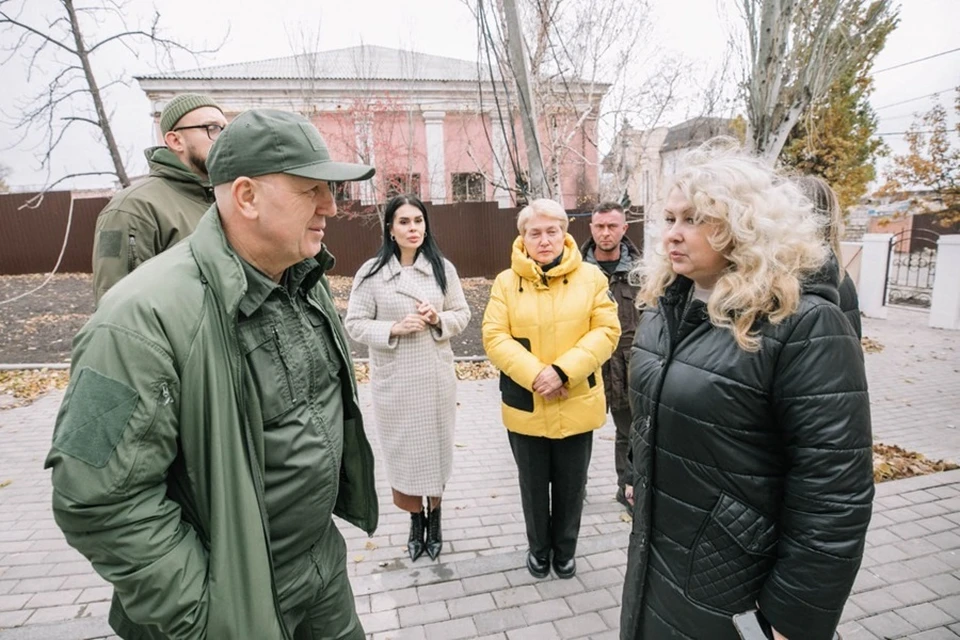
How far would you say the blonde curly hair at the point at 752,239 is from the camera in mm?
1577

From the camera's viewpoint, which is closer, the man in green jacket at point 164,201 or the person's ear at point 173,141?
the man in green jacket at point 164,201

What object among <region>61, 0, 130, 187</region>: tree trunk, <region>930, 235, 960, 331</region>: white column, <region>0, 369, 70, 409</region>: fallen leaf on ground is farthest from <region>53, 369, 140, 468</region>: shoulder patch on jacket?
<region>930, 235, 960, 331</region>: white column

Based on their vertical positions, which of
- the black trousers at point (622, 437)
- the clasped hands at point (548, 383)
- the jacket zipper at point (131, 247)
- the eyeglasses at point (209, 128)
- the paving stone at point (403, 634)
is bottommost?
the paving stone at point (403, 634)

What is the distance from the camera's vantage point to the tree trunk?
775cm

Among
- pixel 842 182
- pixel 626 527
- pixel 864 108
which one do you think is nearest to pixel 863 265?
pixel 842 182

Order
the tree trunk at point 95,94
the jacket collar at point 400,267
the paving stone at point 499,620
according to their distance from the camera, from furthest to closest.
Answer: the tree trunk at point 95,94
the jacket collar at point 400,267
the paving stone at point 499,620

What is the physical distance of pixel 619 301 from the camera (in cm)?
408

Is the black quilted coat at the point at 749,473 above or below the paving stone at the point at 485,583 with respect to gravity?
above

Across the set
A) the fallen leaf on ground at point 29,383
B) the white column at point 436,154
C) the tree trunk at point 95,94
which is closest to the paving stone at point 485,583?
the fallen leaf on ground at point 29,383

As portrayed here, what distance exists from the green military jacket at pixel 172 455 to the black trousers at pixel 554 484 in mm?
1820

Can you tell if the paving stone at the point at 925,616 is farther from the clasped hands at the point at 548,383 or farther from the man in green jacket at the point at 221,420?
the man in green jacket at the point at 221,420

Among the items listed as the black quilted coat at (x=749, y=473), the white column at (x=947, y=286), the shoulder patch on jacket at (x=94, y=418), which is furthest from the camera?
the white column at (x=947, y=286)

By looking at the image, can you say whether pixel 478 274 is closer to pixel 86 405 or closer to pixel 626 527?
pixel 626 527

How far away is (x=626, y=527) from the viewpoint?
12.5 feet
